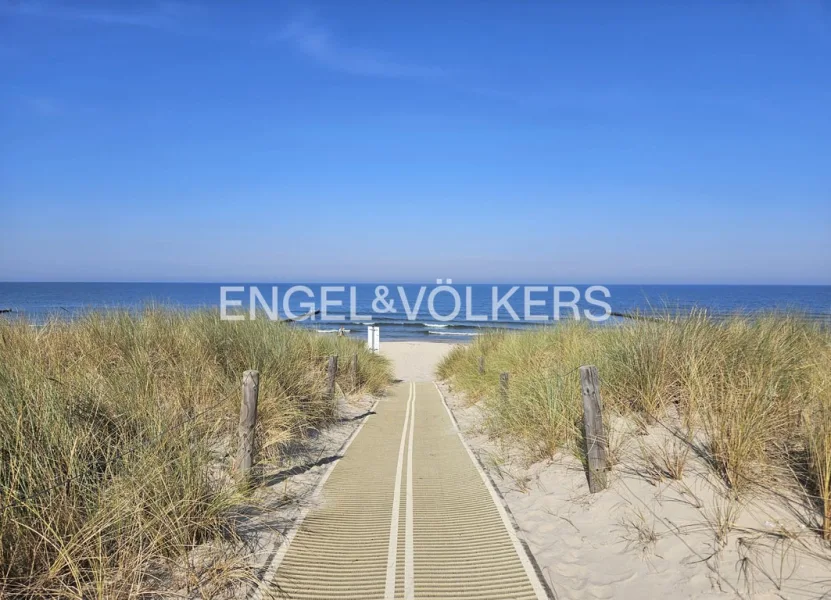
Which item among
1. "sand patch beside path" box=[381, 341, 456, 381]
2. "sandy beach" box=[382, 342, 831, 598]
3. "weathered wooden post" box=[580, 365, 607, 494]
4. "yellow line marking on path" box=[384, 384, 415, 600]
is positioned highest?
"weathered wooden post" box=[580, 365, 607, 494]

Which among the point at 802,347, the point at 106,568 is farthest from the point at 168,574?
the point at 802,347

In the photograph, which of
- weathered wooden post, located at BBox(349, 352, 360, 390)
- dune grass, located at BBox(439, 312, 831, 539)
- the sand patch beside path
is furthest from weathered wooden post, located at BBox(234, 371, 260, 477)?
the sand patch beside path

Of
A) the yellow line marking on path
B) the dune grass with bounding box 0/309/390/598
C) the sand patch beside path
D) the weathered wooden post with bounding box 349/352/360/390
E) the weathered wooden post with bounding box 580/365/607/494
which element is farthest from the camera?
the sand patch beside path

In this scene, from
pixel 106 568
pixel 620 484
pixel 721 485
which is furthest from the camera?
pixel 620 484

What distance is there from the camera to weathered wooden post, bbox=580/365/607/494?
5426 millimetres

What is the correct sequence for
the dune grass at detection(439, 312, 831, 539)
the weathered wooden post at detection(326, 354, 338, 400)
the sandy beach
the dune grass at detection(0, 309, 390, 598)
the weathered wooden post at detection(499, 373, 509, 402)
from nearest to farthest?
the dune grass at detection(0, 309, 390, 598)
the sandy beach
the dune grass at detection(439, 312, 831, 539)
the weathered wooden post at detection(499, 373, 509, 402)
the weathered wooden post at detection(326, 354, 338, 400)

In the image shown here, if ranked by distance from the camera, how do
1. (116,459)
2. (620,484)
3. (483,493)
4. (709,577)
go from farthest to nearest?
(483,493) < (620,484) < (116,459) < (709,577)

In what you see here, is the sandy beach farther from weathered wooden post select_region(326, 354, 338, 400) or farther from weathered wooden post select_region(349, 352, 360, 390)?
weathered wooden post select_region(349, 352, 360, 390)

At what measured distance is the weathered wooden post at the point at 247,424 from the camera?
5746 millimetres

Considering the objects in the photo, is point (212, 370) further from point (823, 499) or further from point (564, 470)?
point (823, 499)

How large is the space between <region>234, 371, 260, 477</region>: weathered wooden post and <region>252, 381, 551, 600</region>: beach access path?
91 centimetres

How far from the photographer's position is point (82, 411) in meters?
4.74

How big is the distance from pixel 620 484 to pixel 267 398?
15.5ft

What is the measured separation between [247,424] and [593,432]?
3.75 meters
